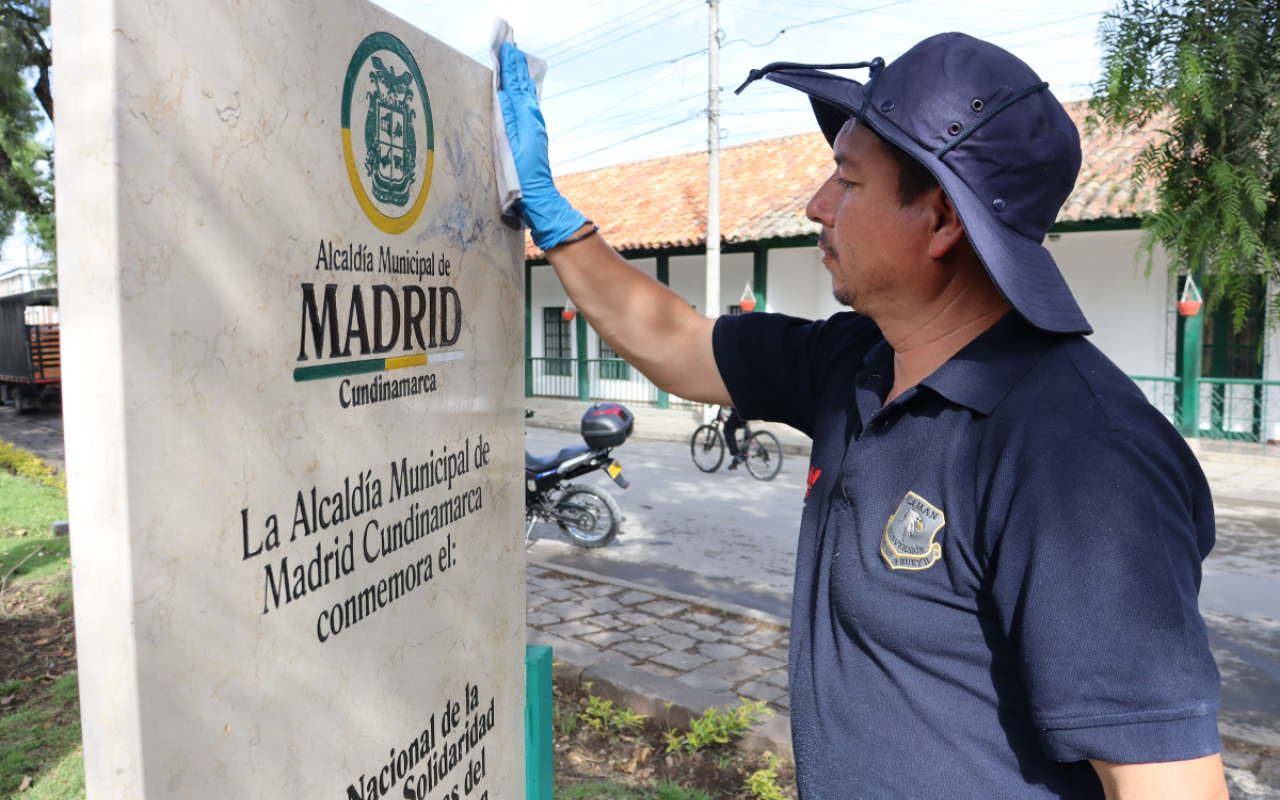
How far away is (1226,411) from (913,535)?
41.9 ft

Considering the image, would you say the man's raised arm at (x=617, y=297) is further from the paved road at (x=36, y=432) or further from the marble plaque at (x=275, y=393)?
the paved road at (x=36, y=432)

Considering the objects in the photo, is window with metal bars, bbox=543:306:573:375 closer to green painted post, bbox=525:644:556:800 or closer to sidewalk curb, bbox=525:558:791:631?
sidewalk curb, bbox=525:558:791:631

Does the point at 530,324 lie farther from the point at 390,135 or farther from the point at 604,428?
the point at 390,135

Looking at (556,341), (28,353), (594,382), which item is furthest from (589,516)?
(28,353)

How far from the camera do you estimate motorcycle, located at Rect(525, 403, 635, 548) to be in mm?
6359

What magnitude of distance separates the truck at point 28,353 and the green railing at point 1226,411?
18.9m

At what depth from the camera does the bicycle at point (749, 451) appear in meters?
9.28

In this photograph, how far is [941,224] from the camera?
1.26m

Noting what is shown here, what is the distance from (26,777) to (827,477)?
2.69 metres

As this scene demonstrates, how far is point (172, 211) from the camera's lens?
2.88 ft

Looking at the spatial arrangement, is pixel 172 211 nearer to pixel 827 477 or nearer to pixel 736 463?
pixel 827 477

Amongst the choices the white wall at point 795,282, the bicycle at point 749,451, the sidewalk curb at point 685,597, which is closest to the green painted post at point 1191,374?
the white wall at point 795,282

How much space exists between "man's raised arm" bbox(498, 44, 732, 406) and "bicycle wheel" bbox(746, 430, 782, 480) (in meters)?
7.41

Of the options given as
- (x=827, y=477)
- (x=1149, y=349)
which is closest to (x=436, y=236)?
(x=827, y=477)
